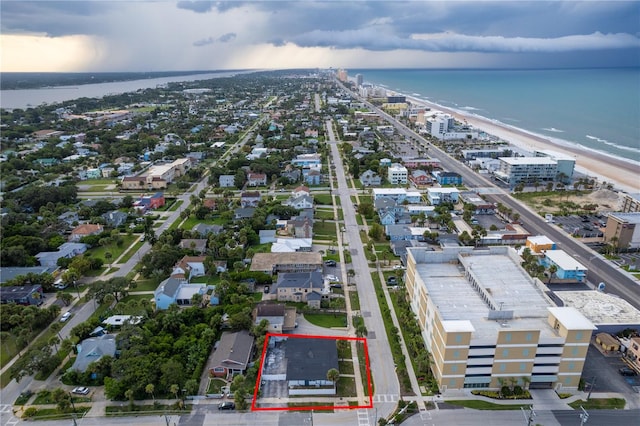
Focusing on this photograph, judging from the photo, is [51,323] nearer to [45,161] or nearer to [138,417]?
[138,417]

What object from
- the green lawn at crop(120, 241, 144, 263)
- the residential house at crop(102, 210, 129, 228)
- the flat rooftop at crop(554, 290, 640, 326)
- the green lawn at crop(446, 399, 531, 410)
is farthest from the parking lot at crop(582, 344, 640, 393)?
the residential house at crop(102, 210, 129, 228)

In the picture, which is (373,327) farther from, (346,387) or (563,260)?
(563,260)

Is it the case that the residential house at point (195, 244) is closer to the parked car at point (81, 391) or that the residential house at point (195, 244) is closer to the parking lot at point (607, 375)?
the parked car at point (81, 391)

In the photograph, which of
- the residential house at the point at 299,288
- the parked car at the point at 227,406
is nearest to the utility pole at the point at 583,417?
the residential house at the point at 299,288

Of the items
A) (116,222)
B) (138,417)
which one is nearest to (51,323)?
(138,417)

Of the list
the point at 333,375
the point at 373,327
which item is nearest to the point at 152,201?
the point at 373,327

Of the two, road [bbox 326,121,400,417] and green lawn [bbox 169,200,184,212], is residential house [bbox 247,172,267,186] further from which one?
road [bbox 326,121,400,417]

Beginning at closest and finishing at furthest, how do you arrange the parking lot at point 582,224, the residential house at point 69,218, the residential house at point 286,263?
1. the residential house at point 286,263
2. the parking lot at point 582,224
3. the residential house at point 69,218
